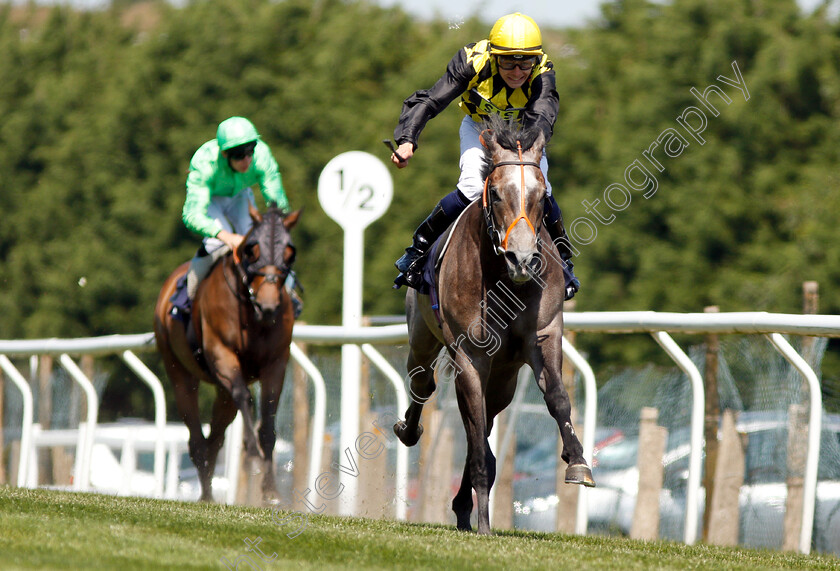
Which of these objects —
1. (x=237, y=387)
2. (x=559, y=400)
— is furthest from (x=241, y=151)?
(x=559, y=400)

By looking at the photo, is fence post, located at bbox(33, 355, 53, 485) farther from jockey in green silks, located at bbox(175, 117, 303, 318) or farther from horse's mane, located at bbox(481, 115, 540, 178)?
horse's mane, located at bbox(481, 115, 540, 178)

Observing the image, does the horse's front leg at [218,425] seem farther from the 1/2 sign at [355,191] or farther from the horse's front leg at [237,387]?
the 1/2 sign at [355,191]

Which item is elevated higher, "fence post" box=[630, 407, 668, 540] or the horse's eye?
the horse's eye

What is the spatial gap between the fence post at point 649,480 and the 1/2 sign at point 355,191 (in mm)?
3764

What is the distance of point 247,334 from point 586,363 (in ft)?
8.25

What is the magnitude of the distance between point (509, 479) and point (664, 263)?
13.6 metres

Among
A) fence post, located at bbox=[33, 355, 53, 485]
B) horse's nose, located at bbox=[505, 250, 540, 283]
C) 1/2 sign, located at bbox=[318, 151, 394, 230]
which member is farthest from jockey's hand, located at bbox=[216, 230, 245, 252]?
fence post, located at bbox=[33, 355, 53, 485]

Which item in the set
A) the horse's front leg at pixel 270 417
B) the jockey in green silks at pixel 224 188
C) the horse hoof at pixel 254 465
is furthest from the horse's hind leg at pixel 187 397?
the horse hoof at pixel 254 465

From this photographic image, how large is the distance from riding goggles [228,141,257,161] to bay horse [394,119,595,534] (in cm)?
316

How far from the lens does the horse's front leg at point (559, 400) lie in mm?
5828

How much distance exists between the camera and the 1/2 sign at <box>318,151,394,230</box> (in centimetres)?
1080

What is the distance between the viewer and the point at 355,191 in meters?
10.8

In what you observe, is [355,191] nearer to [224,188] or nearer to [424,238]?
[224,188]

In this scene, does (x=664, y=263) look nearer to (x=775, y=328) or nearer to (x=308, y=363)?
(x=308, y=363)
